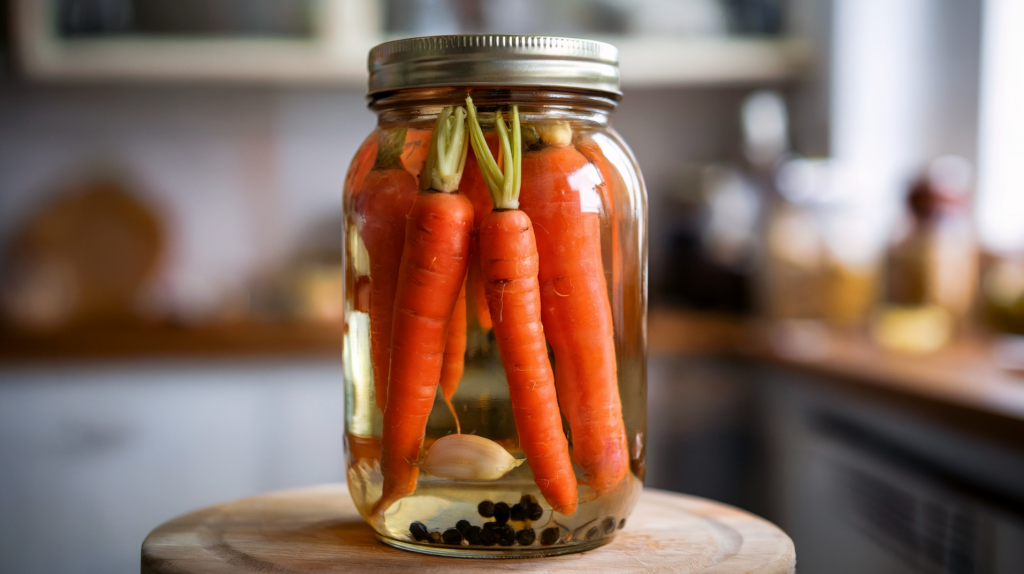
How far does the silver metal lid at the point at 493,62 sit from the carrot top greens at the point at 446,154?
0.08ft

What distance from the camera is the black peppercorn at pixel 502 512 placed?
1.70 ft

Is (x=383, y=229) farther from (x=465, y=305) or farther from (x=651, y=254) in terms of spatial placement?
(x=651, y=254)

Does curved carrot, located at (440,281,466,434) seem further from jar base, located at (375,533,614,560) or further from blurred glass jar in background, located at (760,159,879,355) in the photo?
blurred glass jar in background, located at (760,159,879,355)

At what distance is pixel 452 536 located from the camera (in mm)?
529

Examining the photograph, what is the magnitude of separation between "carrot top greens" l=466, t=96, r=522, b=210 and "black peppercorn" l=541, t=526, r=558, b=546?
0.62ft

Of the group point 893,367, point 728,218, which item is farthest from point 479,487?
point 728,218

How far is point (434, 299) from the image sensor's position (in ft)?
1.67

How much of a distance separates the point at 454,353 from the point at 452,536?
0.11m

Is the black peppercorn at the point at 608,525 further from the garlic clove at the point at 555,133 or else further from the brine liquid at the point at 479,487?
the garlic clove at the point at 555,133

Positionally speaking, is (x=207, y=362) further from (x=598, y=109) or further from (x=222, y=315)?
(x=598, y=109)

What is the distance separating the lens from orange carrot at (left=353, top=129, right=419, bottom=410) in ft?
1.72

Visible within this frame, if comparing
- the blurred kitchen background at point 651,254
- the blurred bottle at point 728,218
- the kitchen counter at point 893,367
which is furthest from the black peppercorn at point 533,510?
the blurred bottle at point 728,218

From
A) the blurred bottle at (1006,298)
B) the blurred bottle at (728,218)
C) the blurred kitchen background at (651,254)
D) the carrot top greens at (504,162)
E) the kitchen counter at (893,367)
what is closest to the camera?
Result: the carrot top greens at (504,162)

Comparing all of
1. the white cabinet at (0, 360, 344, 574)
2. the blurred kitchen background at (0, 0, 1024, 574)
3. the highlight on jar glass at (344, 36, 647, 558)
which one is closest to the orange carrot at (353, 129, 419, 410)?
the highlight on jar glass at (344, 36, 647, 558)
